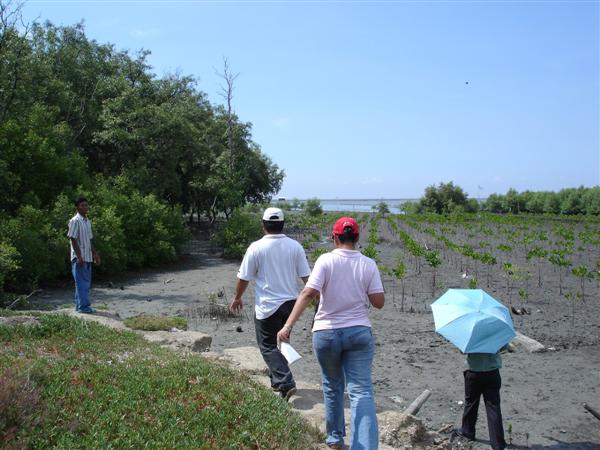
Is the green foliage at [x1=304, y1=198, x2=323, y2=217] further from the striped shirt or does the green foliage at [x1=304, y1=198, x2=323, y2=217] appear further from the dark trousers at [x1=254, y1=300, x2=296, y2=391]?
the dark trousers at [x1=254, y1=300, x2=296, y2=391]

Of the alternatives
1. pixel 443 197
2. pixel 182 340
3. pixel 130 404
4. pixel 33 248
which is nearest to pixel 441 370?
pixel 182 340

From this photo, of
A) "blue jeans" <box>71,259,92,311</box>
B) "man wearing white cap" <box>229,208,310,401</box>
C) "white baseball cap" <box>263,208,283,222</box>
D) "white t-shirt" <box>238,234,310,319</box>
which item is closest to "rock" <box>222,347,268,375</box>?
"man wearing white cap" <box>229,208,310,401</box>

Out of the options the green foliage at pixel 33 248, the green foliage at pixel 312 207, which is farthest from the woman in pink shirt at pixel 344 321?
the green foliage at pixel 312 207

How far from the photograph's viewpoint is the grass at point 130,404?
3.40 meters

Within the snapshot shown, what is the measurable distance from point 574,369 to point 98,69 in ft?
71.9

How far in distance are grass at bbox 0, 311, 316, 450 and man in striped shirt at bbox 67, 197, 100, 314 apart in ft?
9.15

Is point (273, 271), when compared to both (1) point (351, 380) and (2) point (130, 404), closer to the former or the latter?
(1) point (351, 380)

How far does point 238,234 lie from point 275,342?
16.8m

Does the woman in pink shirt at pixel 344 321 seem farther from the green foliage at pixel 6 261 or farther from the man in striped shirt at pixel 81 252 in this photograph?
the green foliage at pixel 6 261

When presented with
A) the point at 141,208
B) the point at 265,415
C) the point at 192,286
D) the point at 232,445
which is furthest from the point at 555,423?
the point at 141,208

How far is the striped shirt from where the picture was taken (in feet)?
26.1

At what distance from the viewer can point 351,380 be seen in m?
3.71

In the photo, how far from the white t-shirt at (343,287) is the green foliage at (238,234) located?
16.9m

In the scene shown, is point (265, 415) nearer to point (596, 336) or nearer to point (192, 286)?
point (596, 336)
